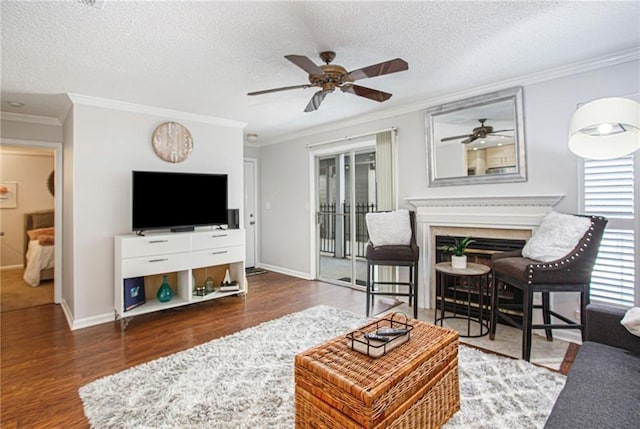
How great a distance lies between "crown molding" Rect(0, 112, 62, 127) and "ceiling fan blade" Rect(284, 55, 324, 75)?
12.1ft

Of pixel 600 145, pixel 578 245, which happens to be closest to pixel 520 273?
pixel 578 245

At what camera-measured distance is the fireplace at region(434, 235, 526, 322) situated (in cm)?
324

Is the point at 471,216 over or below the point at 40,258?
over

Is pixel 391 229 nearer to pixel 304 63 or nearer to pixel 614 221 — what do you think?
pixel 614 221

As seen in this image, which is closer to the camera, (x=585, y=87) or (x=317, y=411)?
(x=317, y=411)

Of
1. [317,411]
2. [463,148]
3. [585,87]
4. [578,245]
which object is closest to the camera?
[317,411]

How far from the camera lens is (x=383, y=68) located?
7.31ft

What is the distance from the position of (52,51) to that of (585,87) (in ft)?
14.0

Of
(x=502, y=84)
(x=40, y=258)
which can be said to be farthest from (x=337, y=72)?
(x=40, y=258)

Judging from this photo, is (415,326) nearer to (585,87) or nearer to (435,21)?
(435,21)

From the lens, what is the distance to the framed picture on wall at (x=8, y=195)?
6.12 meters

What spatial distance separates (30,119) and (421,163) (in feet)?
15.8

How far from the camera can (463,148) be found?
3.51 metres


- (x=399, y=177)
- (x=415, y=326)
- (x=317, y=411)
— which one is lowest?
(x=317, y=411)
